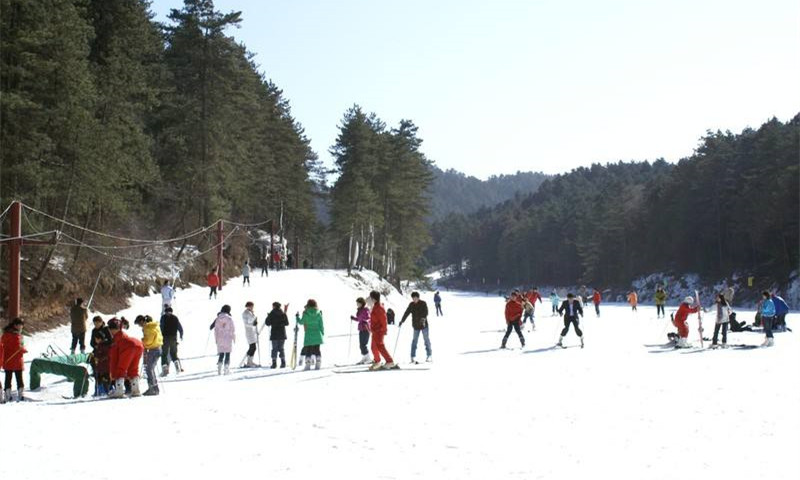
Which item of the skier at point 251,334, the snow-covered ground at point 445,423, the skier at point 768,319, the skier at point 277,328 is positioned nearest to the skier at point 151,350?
the snow-covered ground at point 445,423

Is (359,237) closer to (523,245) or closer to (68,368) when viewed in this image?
(68,368)

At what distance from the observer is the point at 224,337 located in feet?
56.3

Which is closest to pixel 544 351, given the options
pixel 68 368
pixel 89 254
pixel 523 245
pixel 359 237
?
pixel 68 368

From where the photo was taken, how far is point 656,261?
338 ft

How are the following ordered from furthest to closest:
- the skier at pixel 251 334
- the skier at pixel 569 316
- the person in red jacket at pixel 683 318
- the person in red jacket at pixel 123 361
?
1. the skier at pixel 569 316
2. the person in red jacket at pixel 683 318
3. the skier at pixel 251 334
4. the person in red jacket at pixel 123 361

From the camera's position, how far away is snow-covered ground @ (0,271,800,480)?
8.49 metres

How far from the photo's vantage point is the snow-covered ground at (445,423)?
8.49 m

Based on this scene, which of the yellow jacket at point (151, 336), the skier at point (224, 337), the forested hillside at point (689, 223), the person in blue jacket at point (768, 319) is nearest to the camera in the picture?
the yellow jacket at point (151, 336)

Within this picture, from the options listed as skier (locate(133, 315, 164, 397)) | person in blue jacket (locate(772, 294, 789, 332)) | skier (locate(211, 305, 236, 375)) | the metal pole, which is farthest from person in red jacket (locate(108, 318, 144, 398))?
person in blue jacket (locate(772, 294, 789, 332))

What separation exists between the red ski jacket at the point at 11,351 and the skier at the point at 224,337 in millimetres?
4500

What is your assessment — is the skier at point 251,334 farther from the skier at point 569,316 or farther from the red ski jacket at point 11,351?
the skier at point 569,316

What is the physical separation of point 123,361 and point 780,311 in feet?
73.4

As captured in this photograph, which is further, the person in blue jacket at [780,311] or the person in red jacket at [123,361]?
the person in blue jacket at [780,311]

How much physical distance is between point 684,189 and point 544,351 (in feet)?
277
